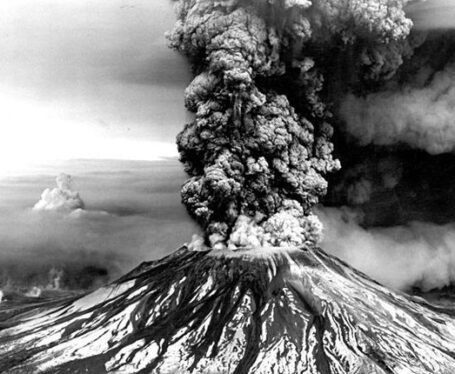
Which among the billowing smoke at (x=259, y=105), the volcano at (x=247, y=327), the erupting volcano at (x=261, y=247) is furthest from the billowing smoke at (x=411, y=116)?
the volcano at (x=247, y=327)

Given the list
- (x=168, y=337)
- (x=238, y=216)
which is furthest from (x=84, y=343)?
(x=238, y=216)

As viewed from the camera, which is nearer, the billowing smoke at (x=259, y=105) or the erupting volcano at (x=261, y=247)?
the erupting volcano at (x=261, y=247)

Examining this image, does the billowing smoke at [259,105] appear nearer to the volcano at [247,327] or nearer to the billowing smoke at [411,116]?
the volcano at [247,327]

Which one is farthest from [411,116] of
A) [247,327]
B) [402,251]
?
[247,327]

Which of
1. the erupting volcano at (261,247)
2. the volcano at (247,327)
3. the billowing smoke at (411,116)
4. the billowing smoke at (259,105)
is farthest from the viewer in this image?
the billowing smoke at (411,116)

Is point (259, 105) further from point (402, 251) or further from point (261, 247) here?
point (402, 251)
